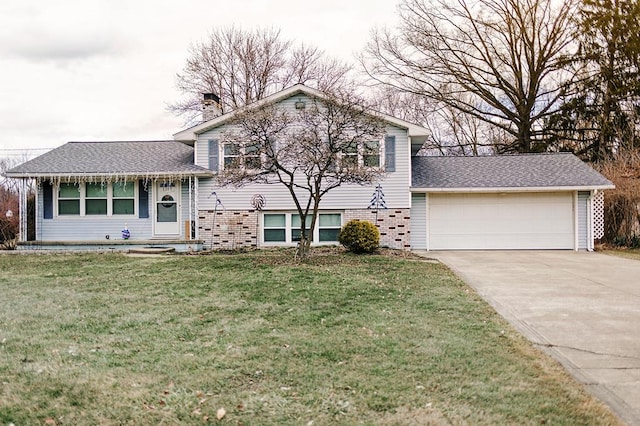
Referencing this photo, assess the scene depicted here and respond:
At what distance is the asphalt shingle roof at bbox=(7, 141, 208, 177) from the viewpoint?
53.5ft

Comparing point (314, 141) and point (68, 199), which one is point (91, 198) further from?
point (314, 141)

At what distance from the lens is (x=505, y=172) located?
1742cm

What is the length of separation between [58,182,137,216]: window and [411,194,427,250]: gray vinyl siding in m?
9.25

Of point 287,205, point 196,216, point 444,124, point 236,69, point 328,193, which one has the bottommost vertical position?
point 196,216

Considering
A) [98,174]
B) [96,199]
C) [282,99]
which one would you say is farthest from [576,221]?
[96,199]

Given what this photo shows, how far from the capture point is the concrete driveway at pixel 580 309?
14.2 ft

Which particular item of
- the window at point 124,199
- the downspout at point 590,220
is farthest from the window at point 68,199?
the downspout at point 590,220

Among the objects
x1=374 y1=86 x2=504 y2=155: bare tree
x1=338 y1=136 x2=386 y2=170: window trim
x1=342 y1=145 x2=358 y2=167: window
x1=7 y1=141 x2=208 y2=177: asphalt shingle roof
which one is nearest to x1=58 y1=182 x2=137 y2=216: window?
x1=7 y1=141 x2=208 y2=177: asphalt shingle roof

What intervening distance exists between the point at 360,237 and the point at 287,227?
12.0 feet

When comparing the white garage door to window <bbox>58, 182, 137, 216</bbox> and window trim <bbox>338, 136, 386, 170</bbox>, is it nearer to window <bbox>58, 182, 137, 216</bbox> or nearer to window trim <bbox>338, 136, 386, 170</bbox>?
window trim <bbox>338, 136, 386, 170</bbox>

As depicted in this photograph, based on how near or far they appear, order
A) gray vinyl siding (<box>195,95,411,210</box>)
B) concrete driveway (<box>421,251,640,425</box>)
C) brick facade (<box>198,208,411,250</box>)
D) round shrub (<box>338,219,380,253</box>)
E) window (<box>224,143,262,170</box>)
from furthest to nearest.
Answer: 1. brick facade (<box>198,208,411,250</box>)
2. gray vinyl siding (<box>195,95,411,210</box>)
3. round shrub (<box>338,219,380,253</box>)
4. window (<box>224,143,262,170</box>)
5. concrete driveway (<box>421,251,640,425</box>)

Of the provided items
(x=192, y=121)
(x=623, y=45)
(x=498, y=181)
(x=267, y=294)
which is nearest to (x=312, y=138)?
(x=267, y=294)

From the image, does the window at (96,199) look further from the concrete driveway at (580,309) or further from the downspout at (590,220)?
the downspout at (590,220)

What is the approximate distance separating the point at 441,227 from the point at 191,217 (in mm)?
8249
